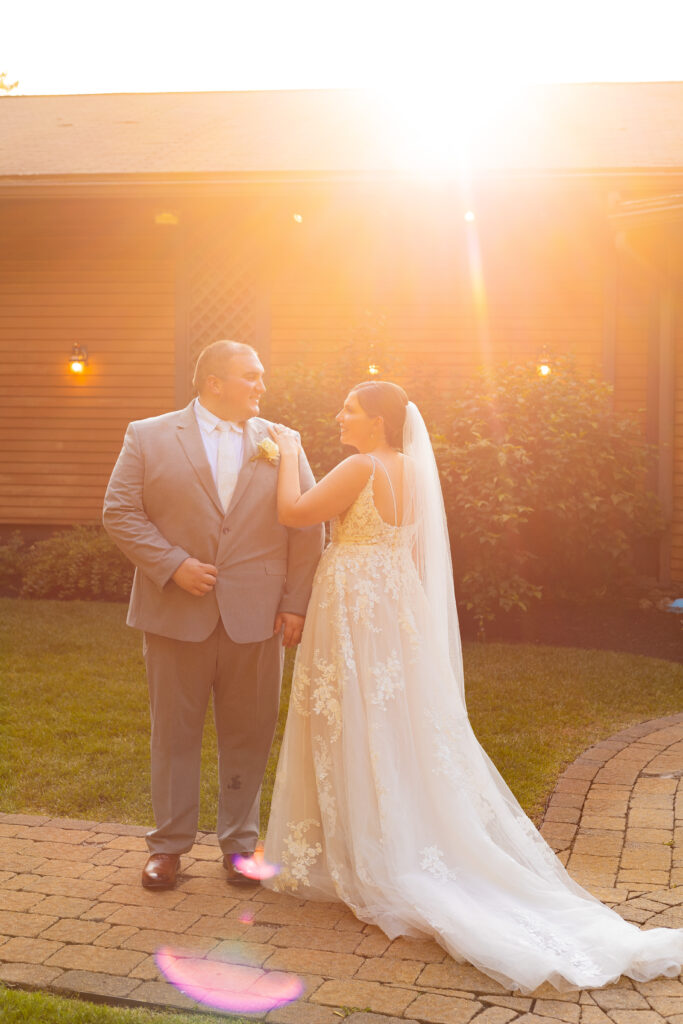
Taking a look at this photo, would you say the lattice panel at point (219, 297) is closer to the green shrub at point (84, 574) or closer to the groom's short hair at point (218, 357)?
the green shrub at point (84, 574)

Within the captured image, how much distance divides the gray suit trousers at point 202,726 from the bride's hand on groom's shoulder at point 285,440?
28.6 inches

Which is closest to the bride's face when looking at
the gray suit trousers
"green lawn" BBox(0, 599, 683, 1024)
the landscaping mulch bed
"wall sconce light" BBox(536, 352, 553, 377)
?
the gray suit trousers

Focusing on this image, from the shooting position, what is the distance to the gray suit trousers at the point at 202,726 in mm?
3906

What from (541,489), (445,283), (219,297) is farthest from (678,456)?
(219,297)

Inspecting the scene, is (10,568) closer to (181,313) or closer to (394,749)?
(181,313)

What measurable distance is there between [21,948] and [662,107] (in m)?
13.2

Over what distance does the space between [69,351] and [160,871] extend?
9.01 metres

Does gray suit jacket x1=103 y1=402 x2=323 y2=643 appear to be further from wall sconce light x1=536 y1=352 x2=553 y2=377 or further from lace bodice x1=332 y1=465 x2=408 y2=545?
wall sconce light x1=536 y1=352 x2=553 y2=377

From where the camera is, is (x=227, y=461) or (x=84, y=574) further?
(x=84, y=574)

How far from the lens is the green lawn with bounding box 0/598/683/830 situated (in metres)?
5.06

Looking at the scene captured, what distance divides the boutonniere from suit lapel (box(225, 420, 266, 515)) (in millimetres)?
22

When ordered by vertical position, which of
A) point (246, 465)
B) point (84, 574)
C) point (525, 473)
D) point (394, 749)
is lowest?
point (84, 574)

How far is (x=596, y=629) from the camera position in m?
8.81

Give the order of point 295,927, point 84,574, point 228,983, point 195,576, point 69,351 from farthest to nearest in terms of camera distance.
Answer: point 69,351
point 84,574
point 195,576
point 295,927
point 228,983
